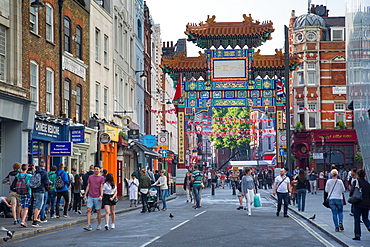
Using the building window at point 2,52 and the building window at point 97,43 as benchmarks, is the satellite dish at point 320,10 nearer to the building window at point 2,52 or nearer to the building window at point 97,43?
the building window at point 97,43

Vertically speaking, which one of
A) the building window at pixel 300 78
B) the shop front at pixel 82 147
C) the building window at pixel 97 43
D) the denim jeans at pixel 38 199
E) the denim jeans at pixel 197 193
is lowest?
the denim jeans at pixel 197 193

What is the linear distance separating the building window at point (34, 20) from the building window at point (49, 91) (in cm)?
210

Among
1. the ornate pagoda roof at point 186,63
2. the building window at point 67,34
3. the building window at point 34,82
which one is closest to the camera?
the building window at point 34,82

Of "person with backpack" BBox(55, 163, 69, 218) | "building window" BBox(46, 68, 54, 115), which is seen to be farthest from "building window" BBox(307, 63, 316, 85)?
"person with backpack" BBox(55, 163, 69, 218)

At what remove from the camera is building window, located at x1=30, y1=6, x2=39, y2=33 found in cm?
2670

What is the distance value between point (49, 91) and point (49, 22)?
10.2ft

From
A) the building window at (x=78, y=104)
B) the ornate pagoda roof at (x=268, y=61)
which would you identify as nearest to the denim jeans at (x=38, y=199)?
the building window at (x=78, y=104)

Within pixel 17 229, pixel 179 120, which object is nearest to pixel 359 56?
pixel 17 229

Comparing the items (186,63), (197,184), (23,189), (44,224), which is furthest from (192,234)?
(186,63)

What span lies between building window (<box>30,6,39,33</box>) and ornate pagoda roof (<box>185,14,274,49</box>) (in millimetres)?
22880

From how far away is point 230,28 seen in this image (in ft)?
161

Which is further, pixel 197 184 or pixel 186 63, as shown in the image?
pixel 186 63

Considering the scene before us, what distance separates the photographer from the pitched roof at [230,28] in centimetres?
4878

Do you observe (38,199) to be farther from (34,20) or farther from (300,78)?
(300,78)
